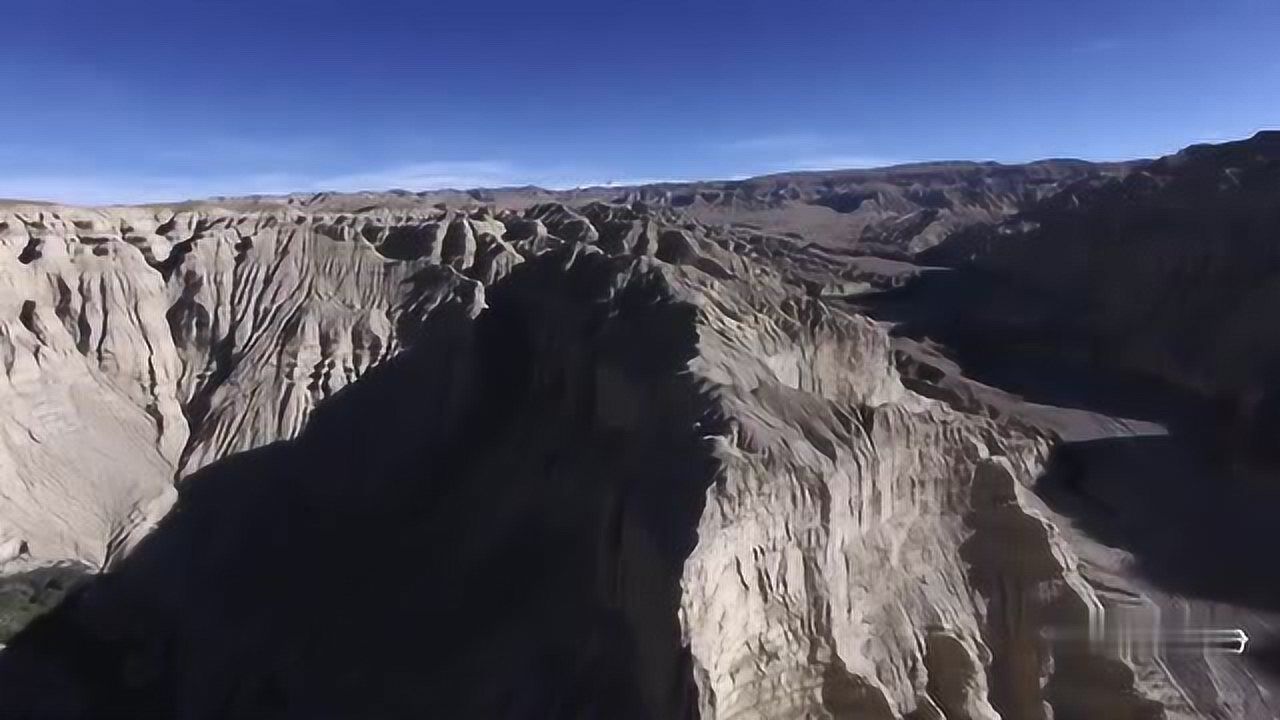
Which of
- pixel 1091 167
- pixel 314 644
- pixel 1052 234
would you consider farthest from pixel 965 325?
pixel 1091 167

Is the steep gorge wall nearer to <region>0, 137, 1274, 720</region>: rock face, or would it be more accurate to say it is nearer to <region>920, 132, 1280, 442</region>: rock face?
<region>0, 137, 1274, 720</region>: rock face

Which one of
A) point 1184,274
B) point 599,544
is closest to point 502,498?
point 599,544

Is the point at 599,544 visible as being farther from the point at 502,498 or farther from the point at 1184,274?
the point at 1184,274

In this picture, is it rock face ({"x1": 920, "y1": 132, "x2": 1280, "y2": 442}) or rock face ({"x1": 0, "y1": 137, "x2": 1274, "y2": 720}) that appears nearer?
rock face ({"x1": 0, "y1": 137, "x2": 1274, "y2": 720})

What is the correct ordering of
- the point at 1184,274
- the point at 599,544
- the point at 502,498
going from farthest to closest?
the point at 1184,274 < the point at 502,498 < the point at 599,544

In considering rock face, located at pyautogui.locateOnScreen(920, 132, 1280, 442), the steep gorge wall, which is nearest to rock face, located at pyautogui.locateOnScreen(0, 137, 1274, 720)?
the steep gorge wall

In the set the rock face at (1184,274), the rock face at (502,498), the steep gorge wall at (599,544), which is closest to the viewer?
the steep gorge wall at (599,544)

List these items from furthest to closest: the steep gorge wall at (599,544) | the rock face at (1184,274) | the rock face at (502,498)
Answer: the rock face at (1184,274) < the rock face at (502,498) < the steep gorge wall at (599,544)

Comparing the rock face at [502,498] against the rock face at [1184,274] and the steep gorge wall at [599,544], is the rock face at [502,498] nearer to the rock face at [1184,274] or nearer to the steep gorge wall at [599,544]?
the steep gorge wall at [599,544]

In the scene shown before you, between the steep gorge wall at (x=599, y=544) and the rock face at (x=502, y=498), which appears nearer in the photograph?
the steep gorge wall at (x=599, y=544)

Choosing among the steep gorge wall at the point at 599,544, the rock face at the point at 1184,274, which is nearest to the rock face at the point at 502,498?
the steep gorge wall at the point at 599,544
